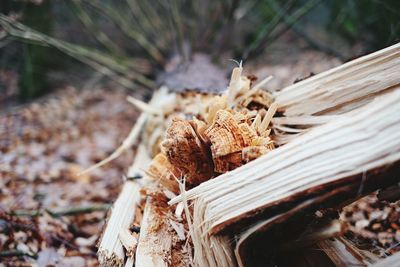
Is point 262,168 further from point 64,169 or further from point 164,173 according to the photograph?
point 64,169

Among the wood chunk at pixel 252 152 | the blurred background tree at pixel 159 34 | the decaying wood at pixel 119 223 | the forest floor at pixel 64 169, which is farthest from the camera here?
the blurred background tree at pixel 159 34

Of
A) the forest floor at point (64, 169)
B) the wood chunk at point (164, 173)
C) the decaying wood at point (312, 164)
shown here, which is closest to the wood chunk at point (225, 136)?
the decaying wood at point (312, 164)

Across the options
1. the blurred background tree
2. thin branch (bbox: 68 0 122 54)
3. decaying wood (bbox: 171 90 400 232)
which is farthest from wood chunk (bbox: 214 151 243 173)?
thin branch (bbox: 68 0 122 54)

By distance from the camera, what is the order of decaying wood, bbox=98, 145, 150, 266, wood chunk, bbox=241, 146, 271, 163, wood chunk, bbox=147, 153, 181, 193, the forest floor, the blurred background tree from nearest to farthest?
wood chunk, bbox=241, 146, 271, 163
decaying wood, bbox=98, 145, 150, 266
wood chunk, bbox=147, 153, 181, 193
the forest floor
the blurred background tree

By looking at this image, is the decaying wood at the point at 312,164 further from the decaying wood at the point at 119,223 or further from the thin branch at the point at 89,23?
the thin branch at the point at 89,23

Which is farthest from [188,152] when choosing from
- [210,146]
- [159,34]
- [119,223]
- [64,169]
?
[159,34]

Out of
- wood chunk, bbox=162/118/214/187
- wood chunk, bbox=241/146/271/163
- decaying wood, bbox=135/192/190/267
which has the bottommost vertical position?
decaying wood, bbox=135/192/190/267

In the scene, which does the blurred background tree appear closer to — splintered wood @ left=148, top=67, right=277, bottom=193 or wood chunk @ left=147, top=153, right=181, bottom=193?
wood chunk @ left=147, top=153, right=181, bottom=193
